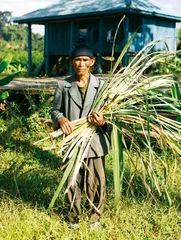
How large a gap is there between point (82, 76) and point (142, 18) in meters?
11.8

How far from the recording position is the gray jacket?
353cm

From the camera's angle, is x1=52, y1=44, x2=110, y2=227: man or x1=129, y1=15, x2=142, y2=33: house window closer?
x1=52, y1=44, x2=110, y2=227: man

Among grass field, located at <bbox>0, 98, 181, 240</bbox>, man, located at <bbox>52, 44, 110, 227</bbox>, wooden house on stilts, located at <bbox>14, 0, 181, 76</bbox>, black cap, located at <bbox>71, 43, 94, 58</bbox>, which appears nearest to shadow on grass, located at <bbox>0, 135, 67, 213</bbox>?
grass field, located at <bbox>0, 98, 181, 240</bbox>

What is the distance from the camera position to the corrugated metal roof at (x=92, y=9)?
13602 millimetres

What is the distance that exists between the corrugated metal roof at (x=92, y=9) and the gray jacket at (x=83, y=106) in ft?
32.9

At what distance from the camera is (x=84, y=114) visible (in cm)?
354

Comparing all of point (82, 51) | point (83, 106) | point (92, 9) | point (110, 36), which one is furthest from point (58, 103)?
point (110, 36)

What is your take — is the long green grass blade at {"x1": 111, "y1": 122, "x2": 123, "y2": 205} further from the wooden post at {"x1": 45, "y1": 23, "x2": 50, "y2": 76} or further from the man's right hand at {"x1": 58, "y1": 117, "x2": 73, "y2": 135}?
the wooden post at {"x1": 45, "y1": 23, "x2": 50, "y2": 76}

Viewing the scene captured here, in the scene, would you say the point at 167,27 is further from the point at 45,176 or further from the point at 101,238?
the point at 101,238

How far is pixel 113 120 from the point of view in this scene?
3.48m

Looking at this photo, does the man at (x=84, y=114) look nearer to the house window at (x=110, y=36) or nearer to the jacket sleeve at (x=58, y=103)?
the jacket sleeve at (x=58, y=103)

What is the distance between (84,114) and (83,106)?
2.5 inches

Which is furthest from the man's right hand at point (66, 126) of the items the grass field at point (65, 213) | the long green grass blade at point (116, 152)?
the grass field at point (65, 213)

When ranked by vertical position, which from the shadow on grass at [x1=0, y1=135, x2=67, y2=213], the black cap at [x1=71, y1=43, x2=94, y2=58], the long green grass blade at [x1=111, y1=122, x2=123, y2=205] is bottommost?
the shadow on grass at [x1=0, y1=135, x2=67, y2=213]
